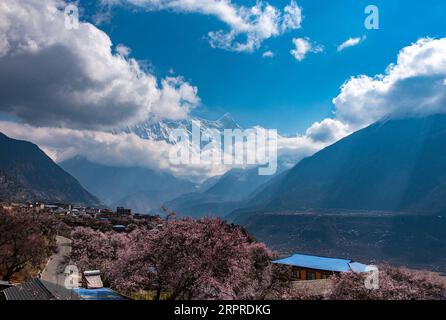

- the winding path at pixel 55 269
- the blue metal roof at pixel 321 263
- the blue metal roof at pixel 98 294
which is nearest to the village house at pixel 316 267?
the blue metal roof at pixel 321 263

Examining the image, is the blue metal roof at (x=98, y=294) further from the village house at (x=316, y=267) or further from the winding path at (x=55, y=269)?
the village house at (x=316, y=267)

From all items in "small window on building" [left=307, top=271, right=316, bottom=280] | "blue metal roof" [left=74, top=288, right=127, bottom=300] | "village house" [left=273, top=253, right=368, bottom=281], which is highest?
"blue metal roof" [left=74, top=288, right=127, bottom=300]

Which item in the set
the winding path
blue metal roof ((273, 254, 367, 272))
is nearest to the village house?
blue metal roof ((273, 254, 367, 272))

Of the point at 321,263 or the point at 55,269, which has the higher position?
the point at 321,263

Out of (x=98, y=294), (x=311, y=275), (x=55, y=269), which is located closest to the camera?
(x=98, y=294)

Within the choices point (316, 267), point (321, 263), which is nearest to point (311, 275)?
point (316, 267)

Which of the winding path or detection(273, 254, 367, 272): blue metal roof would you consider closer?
the winding path

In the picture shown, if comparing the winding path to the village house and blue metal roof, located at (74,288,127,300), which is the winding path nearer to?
blue metal roof, located at (74,288,127,300)

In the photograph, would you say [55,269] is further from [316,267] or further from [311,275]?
[316,267]

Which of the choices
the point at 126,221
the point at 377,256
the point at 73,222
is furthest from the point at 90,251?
the point at 377,256
